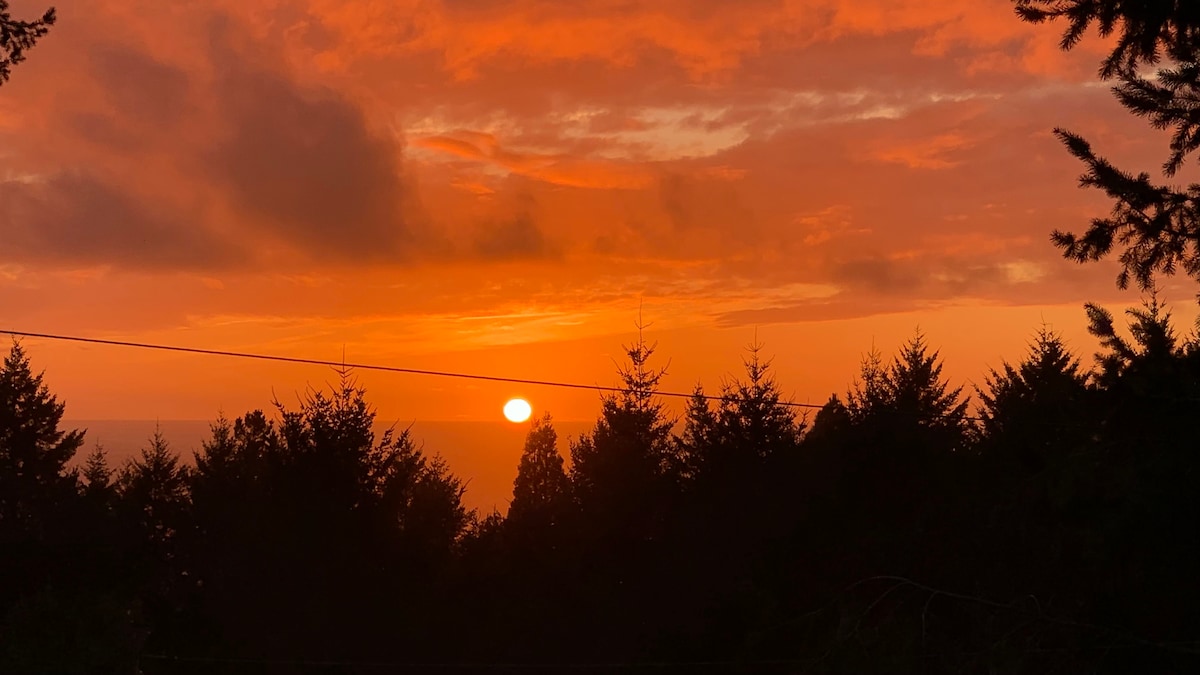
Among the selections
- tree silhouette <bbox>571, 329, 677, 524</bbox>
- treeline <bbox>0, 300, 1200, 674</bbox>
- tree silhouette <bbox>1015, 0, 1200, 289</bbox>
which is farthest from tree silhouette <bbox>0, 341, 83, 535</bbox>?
tree silhouette <bbox>1015, 0, 1200, 289</bbox>

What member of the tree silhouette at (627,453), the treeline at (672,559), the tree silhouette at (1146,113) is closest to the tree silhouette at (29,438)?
the treeline at (672,559)

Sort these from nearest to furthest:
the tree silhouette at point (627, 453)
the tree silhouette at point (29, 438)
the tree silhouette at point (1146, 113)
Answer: the tree silhouette at point (1146, 113) → the tree silhouette at point (627, 453) → the tree silhouette at point (29, 438)

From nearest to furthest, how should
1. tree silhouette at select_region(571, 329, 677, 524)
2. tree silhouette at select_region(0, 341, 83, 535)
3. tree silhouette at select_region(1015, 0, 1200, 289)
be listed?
tree silhouette at select_region(1015, 0, 1200, 289), tree silhouette at select_region(571, 329, 677, 524), tree silhouette at select_region(0, 341, 83, 535)

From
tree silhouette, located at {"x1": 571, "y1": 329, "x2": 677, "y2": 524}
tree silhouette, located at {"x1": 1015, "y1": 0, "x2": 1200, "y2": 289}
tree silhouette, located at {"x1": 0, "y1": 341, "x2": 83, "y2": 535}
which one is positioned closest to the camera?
tree silhouette, located at {"x1": 1015, "y1": 0, "x2": 1200, "y2": 289}

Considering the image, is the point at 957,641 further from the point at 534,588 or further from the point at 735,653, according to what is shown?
the point at 534,588

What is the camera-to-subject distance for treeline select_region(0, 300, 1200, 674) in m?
10.2

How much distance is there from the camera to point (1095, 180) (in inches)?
301

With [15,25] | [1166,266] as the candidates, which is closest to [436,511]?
[15,25]

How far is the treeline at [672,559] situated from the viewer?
1021 centimetres

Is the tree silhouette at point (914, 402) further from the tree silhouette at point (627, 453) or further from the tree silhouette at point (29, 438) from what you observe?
the tree silhouette at point (29, 438)

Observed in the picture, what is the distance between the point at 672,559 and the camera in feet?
93.5

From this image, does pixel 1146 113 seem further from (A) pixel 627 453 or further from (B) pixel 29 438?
(B) pixel 29 438

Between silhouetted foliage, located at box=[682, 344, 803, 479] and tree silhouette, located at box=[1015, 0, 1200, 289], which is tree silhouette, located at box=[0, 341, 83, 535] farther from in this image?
tree silhouette, located at box=[1015, 0, 1200, 289]

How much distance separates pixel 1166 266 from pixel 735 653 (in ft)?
62.4
